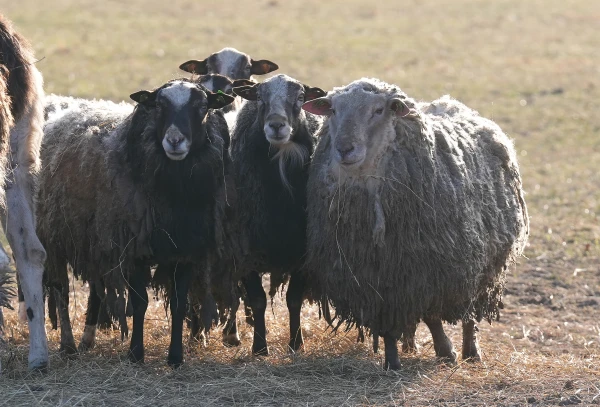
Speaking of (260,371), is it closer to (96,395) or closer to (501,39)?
(96,395)

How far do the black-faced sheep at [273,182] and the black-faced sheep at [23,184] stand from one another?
1.45m

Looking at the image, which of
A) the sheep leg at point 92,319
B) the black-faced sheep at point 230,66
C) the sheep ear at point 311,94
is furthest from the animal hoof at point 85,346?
the black-faced sheep at point 230,66

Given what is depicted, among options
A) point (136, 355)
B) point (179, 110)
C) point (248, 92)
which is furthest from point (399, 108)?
point (136, 355)

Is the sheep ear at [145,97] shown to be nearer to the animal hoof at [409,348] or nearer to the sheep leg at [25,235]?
the sheep leg at [25,235]

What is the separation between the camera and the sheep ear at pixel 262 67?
9.43 metres

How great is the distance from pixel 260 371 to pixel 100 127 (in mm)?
2281

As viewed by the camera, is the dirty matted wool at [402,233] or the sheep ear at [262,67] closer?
the dirty matted wool at [402,233]

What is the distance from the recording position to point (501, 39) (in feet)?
91.3

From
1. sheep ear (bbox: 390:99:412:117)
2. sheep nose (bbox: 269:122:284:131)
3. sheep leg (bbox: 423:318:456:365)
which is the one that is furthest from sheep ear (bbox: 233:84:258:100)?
sheep leg (bbox: 423:318:456:365)

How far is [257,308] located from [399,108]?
74.1 inches

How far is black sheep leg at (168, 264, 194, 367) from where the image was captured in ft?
22.9

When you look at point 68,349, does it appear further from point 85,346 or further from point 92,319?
point 92,319

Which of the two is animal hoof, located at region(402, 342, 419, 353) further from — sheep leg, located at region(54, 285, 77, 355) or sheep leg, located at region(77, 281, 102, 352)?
sheep leg, located at region(54, 285, 77, 355)

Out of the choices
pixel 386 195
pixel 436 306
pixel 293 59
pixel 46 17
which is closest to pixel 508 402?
pixel 436 306
